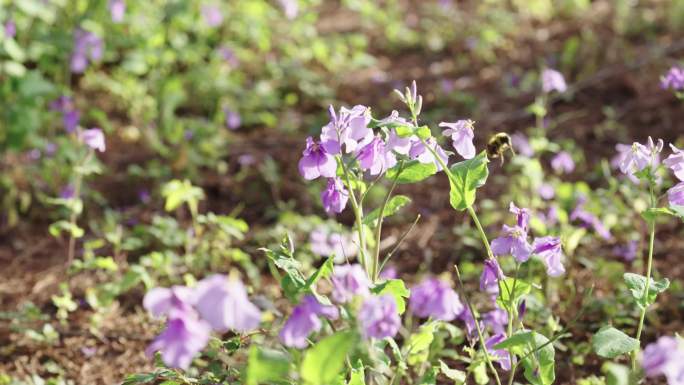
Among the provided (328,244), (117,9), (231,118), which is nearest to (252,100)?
(231,118)

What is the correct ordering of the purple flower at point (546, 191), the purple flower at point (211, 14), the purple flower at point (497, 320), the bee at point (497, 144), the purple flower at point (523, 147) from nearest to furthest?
the bee at point (497, 144) → the purple flower at point (497, 320) → the purple flower at point (546, 191) → the purple flower at point (523, 147) → the purple flower at point (211, 14)

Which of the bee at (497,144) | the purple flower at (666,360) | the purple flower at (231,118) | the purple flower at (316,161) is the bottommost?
the purple flower at (666,360)

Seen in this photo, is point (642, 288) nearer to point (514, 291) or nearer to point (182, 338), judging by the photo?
point (514, 291)

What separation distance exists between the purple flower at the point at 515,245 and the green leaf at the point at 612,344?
20cm

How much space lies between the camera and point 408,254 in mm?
3092

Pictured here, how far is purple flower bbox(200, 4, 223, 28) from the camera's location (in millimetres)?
4137

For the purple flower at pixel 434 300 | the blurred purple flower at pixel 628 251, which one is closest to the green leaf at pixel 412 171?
the purple flower at pixel 434 300

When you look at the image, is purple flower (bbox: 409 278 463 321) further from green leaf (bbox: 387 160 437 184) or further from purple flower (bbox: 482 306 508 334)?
purple flower (bbox: 482 306 508 334)

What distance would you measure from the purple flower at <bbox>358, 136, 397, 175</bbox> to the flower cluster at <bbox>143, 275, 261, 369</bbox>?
51 cm

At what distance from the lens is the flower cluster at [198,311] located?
1163 millimetres

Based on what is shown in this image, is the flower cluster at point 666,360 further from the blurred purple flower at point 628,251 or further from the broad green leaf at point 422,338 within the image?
the blurred purple flower at point 628,251

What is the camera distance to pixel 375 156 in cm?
165

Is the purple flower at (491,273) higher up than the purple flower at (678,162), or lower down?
lower down

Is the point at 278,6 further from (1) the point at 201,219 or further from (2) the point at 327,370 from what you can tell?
(2) the point at 327,370
